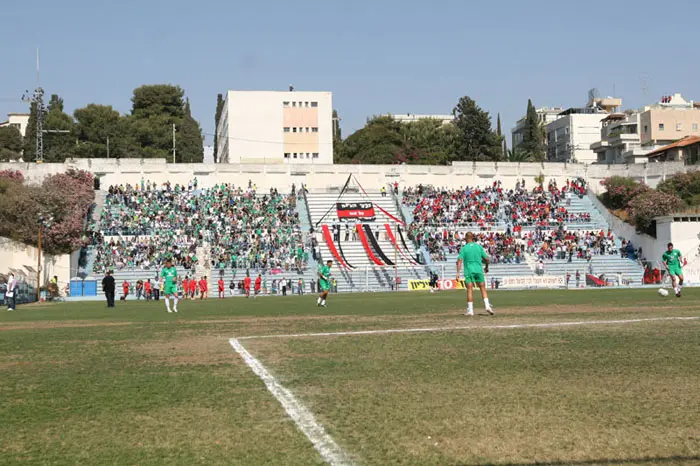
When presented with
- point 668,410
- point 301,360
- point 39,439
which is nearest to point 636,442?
point 668,410

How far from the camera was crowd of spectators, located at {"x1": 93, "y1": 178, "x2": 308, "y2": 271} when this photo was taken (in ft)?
193

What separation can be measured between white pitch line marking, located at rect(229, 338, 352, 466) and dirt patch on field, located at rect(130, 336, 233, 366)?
4.36 feet

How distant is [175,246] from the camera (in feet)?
197

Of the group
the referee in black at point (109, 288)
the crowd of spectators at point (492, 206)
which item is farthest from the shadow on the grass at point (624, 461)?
the crowd of spectators at point (492, 206)

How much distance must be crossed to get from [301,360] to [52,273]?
1993 inches

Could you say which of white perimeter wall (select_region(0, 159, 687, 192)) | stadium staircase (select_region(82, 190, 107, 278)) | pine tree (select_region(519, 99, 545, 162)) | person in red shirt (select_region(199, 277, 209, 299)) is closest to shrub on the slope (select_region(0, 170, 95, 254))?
stadium staircase (select_region(82, 190, 107, 278))

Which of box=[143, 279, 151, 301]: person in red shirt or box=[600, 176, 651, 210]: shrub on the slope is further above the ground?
box=[600, 176, 651, 210]: shrub on the slope

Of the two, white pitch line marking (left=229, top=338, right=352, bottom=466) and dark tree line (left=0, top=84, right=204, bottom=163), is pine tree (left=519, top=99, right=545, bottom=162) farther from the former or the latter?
white pitch line marking (left=229, top=338, right=352, bottom=466)

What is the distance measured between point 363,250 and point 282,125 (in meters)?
40.3

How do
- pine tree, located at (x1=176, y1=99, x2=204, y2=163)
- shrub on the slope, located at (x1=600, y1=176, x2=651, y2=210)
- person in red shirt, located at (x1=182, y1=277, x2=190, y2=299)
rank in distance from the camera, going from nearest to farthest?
1. person in red shirt, located at (x1=182, y1=277, x2=190, y2=299)
2. shrub on the slope, located at (x1=600, y1=176, x2=651, y2=210)
3. pine tree, located at (x1=176, y1=99, x2=204, y2=163)

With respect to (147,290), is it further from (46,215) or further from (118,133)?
(118,133)

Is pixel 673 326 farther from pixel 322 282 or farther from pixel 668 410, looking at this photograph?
pixel 322 282

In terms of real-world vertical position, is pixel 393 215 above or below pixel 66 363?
above

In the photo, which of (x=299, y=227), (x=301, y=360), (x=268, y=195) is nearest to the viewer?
(x=301, y=360)
